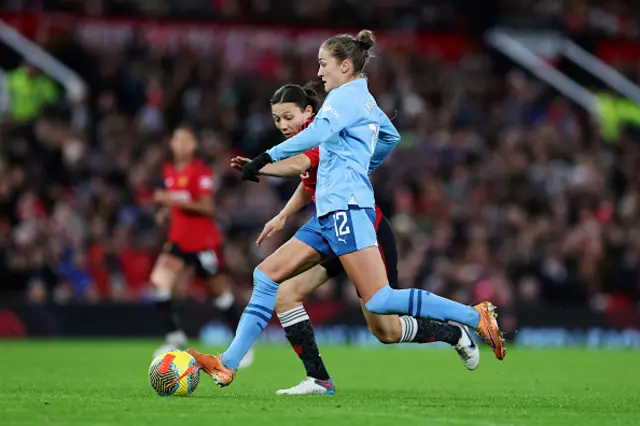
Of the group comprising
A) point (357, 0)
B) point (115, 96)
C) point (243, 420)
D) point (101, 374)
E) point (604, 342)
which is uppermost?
point (357, 0)

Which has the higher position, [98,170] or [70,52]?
[70,52]

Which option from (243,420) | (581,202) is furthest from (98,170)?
(243,420)

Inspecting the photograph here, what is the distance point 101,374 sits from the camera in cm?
1052

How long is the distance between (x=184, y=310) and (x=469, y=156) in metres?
6.00

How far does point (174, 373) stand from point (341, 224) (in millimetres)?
1450

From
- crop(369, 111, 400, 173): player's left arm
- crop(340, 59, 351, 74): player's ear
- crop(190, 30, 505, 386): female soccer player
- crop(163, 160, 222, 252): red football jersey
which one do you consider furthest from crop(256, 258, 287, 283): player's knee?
crop(163, 160, 222, 252): red football jersey

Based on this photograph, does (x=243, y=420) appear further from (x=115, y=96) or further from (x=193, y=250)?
(x=115, y=96)

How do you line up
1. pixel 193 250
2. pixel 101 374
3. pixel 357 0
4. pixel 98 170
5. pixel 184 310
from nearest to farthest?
1. pixel 101 374
2. pixel 193 250
3. pixel 184 310
4. pixel 98 170
5. pixel 357 0

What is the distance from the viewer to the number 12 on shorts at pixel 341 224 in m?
7.68

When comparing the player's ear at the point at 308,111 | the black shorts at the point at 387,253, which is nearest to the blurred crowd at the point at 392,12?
the player's ear at the point at 308,111

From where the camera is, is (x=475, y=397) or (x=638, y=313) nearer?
(x=475, y=397)

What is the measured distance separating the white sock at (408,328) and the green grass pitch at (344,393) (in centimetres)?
42

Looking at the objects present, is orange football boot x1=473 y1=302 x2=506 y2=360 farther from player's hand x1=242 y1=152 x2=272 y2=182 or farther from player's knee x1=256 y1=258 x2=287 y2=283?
player's hand x1=242 y1=152 x2=272 y2=182

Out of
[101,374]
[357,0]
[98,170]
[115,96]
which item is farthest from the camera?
[357,0]
